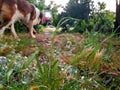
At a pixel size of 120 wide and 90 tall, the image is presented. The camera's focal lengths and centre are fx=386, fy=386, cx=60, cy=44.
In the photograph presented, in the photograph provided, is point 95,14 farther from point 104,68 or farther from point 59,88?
point 59,88

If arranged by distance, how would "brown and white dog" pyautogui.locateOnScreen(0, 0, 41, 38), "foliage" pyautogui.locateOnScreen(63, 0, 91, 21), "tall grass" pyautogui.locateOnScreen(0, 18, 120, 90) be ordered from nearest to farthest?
1. "tall grass" pyautogui.locateOnScreen(0, 18, 120, 90)
2. "brown and white dog" pyautogui.locateOnScreen(0, 0, 41, 38)
3. "foliage" pyautogui.locateOnScreen(63, 0, 91, 21)

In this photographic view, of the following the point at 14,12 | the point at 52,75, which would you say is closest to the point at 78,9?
the point at 14,12

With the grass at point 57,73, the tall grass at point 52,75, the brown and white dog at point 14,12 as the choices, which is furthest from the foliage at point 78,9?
the tall grass at point 52,75

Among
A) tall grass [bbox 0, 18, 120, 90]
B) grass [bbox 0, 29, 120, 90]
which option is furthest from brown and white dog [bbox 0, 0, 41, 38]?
tall grass [bbox 0, 18, 120, 90]

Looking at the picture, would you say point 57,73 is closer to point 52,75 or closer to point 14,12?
point 52,75

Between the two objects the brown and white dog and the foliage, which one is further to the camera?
the foliage

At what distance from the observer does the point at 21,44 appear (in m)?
6.02

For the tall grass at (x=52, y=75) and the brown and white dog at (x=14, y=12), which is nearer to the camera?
the tall grass at (x=52, y=75)

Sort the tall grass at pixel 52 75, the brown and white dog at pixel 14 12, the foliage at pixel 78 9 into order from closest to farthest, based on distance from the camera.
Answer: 1. the tall grass at pixel 52 75
2. the brown and white dog at pixel 14 12
3. the foliage at pixel 78 9

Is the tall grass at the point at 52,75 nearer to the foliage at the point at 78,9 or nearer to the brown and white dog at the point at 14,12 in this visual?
the brown and white dog at the point at 14,12

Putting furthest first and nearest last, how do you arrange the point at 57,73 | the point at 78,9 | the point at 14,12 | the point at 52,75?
the point at 78,9
the point at 14,12
the point at 57,73
the point at 52,75

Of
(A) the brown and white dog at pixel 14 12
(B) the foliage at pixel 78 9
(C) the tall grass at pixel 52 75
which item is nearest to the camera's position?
(C) the tall grass at pixel 52 75

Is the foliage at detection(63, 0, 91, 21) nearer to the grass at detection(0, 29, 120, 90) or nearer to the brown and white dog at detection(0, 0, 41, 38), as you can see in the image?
the brown and white dog at detection(0, 0, 41, 38)

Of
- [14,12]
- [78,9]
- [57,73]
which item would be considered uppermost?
[57,73]
